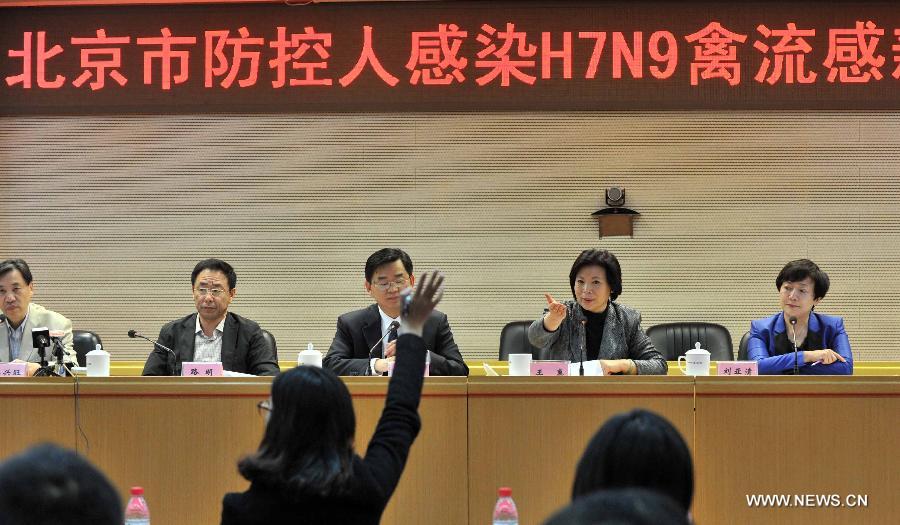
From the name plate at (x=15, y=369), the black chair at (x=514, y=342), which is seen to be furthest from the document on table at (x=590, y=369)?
the name plate at (x=15, y=369)

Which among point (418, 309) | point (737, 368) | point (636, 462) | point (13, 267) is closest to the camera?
point (636, 462)

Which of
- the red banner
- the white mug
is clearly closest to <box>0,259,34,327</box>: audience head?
the red banner

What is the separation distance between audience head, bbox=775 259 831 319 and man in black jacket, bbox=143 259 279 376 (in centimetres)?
212

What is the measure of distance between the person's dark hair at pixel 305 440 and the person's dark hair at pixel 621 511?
1117mm

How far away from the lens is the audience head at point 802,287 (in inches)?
160

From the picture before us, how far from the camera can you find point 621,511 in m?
0.74

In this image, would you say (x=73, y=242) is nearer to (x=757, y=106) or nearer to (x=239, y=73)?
(x=239, y=73)

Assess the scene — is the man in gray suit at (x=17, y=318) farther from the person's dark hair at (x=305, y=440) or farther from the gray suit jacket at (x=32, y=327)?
the person's dark hair at (x=305, y=440)

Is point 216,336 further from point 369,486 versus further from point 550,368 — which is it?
point 369,486

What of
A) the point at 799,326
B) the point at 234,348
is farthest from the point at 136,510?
the point at 799,326

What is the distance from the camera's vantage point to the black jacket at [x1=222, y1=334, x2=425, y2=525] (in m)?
1.82

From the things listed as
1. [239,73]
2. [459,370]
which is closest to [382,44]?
[239,73]

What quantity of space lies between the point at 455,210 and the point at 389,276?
192cm

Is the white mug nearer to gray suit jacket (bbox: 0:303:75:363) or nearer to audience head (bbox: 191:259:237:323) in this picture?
audience head (bbox: 191:259:237:323)
